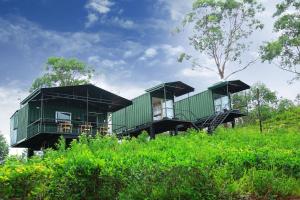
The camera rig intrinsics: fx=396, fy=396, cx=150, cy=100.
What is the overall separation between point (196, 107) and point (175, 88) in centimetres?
279

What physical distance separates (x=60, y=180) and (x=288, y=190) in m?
5.22

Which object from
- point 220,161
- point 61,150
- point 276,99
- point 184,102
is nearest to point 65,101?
point 184,102

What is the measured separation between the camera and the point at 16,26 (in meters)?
28.3

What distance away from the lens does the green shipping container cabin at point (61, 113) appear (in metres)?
27.0

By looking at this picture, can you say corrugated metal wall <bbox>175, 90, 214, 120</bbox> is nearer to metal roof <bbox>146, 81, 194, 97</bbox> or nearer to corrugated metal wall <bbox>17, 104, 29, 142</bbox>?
metal roof <bbox>146, 81, 194, 97</bbox>

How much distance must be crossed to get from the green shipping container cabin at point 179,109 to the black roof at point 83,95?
49.6 inches

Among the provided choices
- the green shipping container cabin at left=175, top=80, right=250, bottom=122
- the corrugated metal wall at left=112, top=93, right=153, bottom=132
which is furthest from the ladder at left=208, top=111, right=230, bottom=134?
the corrugated metal wall at left=112, top=93, right=153, bottom=132

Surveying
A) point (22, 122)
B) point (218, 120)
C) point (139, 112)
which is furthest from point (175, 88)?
point (22, 122)

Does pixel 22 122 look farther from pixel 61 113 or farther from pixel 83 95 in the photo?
pixel 83 95

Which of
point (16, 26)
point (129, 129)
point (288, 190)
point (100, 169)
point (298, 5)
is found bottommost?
point (288, 190)

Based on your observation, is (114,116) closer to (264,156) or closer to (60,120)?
(60,120)

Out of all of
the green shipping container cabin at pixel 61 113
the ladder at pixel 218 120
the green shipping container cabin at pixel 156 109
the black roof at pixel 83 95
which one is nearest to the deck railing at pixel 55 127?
the green shipping container cabin at pixel 61 113

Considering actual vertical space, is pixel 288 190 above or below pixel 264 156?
below

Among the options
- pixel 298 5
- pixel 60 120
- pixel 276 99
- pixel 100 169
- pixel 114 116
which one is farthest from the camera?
pixel 276 99
